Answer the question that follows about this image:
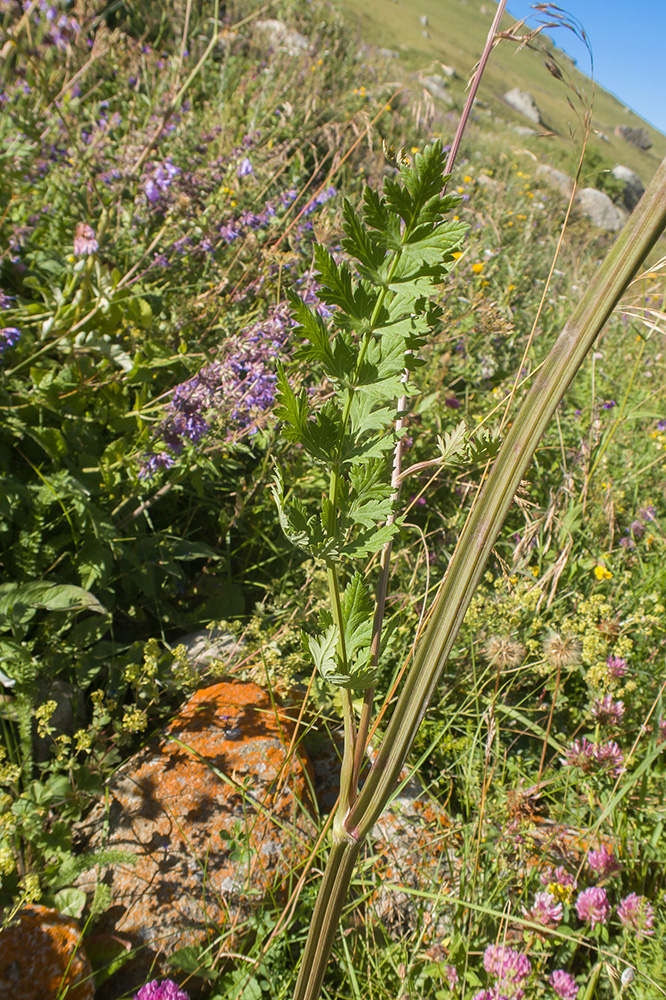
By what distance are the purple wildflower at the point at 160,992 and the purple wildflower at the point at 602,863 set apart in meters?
1.03

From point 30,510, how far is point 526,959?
1.87 meters

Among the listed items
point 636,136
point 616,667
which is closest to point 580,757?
point 616,667

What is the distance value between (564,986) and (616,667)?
84cm

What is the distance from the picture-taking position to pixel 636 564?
8.41ft

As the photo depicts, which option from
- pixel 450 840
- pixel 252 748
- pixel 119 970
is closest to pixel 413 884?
pixel 450 840

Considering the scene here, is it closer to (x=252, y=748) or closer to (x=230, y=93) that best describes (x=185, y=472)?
(x=252, y=748)

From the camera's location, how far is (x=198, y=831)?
162cm

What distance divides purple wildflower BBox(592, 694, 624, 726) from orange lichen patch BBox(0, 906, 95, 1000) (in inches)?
57.7

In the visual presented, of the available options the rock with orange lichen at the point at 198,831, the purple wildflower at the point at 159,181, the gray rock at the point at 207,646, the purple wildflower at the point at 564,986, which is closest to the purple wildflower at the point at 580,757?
the purple wildflower at the point at 564,986

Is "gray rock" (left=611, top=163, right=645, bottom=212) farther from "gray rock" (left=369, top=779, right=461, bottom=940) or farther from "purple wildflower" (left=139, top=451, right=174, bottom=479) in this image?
"gray rock" (left=369, top=779, right=461, bottom=940)

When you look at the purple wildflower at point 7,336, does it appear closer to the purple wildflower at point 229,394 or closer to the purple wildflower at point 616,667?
the purple wildflower at point 229,394

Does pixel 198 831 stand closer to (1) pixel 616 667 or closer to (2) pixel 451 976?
(2) pixel 451 976

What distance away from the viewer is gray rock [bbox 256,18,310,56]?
24.3 feet

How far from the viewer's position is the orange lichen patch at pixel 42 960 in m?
1.27
